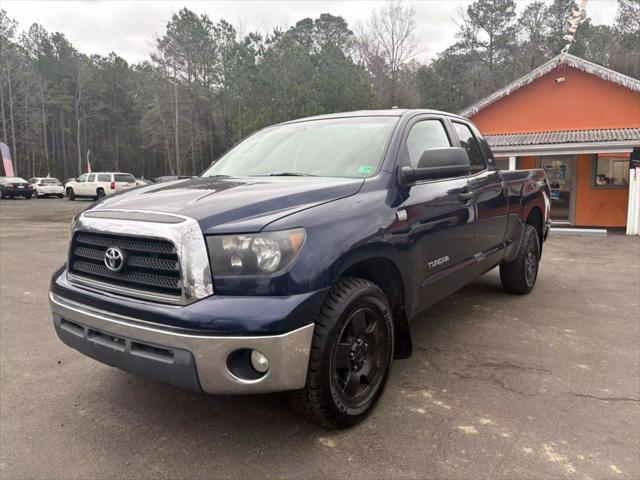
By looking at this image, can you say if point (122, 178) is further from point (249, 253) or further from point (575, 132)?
point (249, 253)

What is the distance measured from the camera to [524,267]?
546cm

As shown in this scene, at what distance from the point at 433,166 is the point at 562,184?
44.8 ft

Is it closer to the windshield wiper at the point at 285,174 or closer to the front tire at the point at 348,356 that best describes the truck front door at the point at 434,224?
the front tire at the point at 348,356

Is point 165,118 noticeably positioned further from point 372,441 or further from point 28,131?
point 372,441

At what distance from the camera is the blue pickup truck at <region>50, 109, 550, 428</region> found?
7.39 feet

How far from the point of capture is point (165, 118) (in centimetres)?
5162

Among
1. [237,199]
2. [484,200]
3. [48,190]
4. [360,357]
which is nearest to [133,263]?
[237,199]

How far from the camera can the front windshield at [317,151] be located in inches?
129

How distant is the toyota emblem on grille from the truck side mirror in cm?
170

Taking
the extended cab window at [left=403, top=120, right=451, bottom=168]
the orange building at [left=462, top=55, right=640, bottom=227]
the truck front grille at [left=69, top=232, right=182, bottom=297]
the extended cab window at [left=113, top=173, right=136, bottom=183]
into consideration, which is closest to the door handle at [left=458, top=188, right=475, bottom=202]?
the extended cab window at [left=403, top=120, right=451, bottom=168]

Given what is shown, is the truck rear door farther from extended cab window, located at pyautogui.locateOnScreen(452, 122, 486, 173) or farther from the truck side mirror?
the truck side mirror

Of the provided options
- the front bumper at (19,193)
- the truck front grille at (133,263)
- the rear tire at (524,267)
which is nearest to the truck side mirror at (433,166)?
the truck front grille at (133,263)

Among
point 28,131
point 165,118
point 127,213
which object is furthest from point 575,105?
point 28,131

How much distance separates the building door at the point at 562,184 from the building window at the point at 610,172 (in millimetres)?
587
